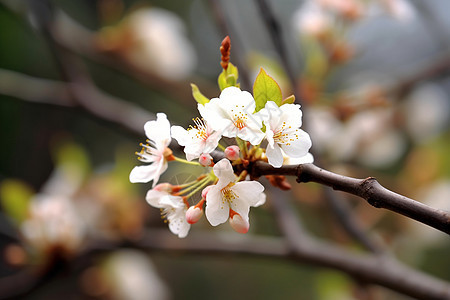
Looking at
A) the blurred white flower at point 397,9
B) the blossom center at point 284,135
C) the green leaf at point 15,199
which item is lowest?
the blossom center at point 284,135

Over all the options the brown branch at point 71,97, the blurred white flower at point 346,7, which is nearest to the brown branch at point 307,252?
the brown branch at point 71,97

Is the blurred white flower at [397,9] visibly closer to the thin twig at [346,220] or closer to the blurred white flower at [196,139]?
the thin twig at [346,220]

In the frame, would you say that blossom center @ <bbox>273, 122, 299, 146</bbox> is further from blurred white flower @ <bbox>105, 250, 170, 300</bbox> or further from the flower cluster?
Answer: blurred white flower @ <bbox>105, 250, 170, 300</bbox>

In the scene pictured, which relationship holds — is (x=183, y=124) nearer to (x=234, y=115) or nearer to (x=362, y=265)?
(x=362, y=265)

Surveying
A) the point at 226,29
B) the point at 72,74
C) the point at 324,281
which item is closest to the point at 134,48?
the point at 72,74

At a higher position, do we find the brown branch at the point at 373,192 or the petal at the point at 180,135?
the petal at the point at 180,135

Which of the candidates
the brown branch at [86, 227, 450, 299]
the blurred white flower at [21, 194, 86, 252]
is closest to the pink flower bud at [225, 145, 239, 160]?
the brown branch at [86, 227, 450, 299]

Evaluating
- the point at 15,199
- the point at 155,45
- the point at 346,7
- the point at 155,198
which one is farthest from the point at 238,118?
the point at 155,45

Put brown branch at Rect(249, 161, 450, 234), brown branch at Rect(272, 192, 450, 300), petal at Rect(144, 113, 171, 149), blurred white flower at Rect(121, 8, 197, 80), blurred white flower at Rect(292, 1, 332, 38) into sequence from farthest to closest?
blurred white flower at Rect(121, 8, 197, 80)
blurred white flower at Rect(292, 1, 332, 38)
brown branch at Rect(272, 192, 450, 300)
petal at Rect(144, 113, 171, 149)
brown branch at Rect(249, 161, 450, 234)
